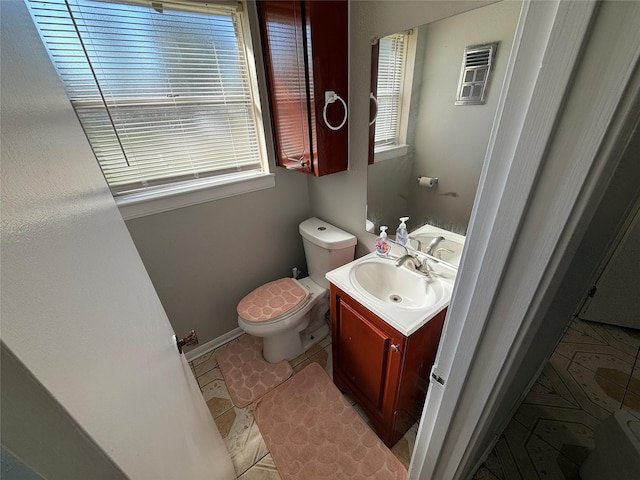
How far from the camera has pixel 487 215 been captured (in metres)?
0.44

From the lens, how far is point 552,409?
1.41 metres

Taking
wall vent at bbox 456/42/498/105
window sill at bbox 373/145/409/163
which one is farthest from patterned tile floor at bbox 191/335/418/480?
wall vent at bbox 456/42/498/105

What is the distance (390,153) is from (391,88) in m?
0.28

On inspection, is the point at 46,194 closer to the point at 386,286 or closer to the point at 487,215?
the point at 487,215

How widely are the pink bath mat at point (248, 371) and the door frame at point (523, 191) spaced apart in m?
1.31

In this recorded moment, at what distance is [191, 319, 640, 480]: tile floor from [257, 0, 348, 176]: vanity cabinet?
1367 millimetres

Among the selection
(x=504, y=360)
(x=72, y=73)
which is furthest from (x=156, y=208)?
(x=504, y=360)

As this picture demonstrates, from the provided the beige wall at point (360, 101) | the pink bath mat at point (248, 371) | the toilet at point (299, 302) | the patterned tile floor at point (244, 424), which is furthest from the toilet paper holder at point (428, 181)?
the pink bath mat at point (248, 371)

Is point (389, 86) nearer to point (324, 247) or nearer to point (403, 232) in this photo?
point (403, 232)

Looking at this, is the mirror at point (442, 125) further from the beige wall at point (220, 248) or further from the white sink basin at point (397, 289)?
the beige wall at point (220, 248)

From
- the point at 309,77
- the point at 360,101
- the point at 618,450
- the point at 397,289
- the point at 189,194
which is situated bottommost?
the point at 618,450

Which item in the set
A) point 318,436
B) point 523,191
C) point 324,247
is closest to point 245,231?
point 324,247

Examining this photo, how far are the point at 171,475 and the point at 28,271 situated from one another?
49cm

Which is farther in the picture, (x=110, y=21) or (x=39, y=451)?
(x=110, y=21)
